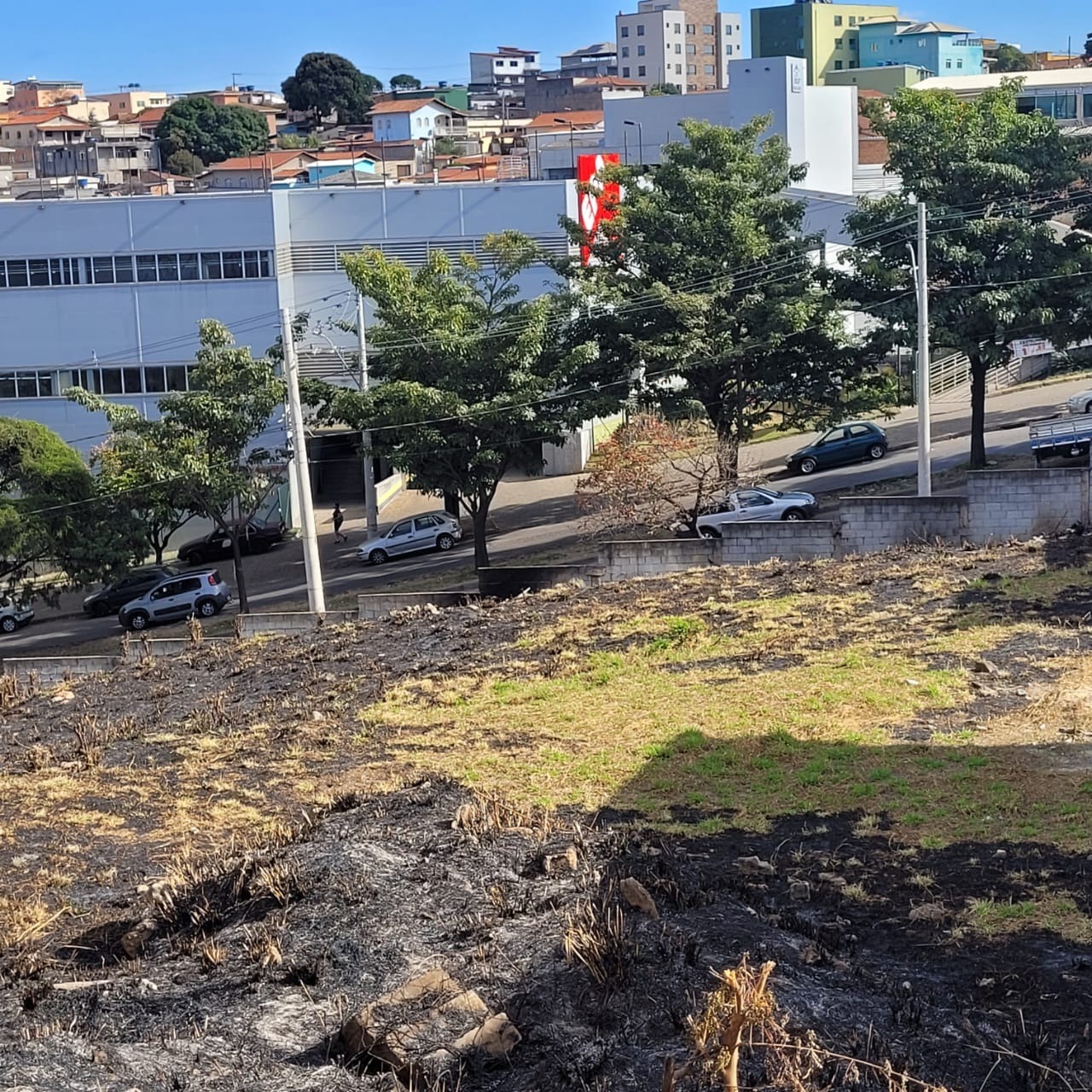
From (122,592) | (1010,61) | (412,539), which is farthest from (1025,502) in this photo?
(1010,61)

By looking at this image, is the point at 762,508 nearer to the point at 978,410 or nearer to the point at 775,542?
the point at 978,410

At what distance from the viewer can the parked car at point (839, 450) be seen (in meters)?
39.7

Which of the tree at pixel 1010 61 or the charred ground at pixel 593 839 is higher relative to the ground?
the tree at pixel 1010 61

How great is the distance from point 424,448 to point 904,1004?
24.5 m

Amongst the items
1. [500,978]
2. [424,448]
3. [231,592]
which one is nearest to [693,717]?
[500,978]

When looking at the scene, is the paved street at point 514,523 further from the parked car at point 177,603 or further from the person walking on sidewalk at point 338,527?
the parked car at point 177,603

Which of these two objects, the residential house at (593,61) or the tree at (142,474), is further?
the residential house at (593,61)

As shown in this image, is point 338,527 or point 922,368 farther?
point 338,527

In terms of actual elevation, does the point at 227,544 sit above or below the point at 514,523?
below

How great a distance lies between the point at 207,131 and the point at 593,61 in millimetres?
71547

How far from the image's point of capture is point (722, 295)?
34.3 m

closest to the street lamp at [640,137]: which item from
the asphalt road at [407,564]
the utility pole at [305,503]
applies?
the asphalt road at [407,564]

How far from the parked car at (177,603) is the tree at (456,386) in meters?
5.55

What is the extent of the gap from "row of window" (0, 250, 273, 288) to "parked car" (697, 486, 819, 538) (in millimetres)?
21428
